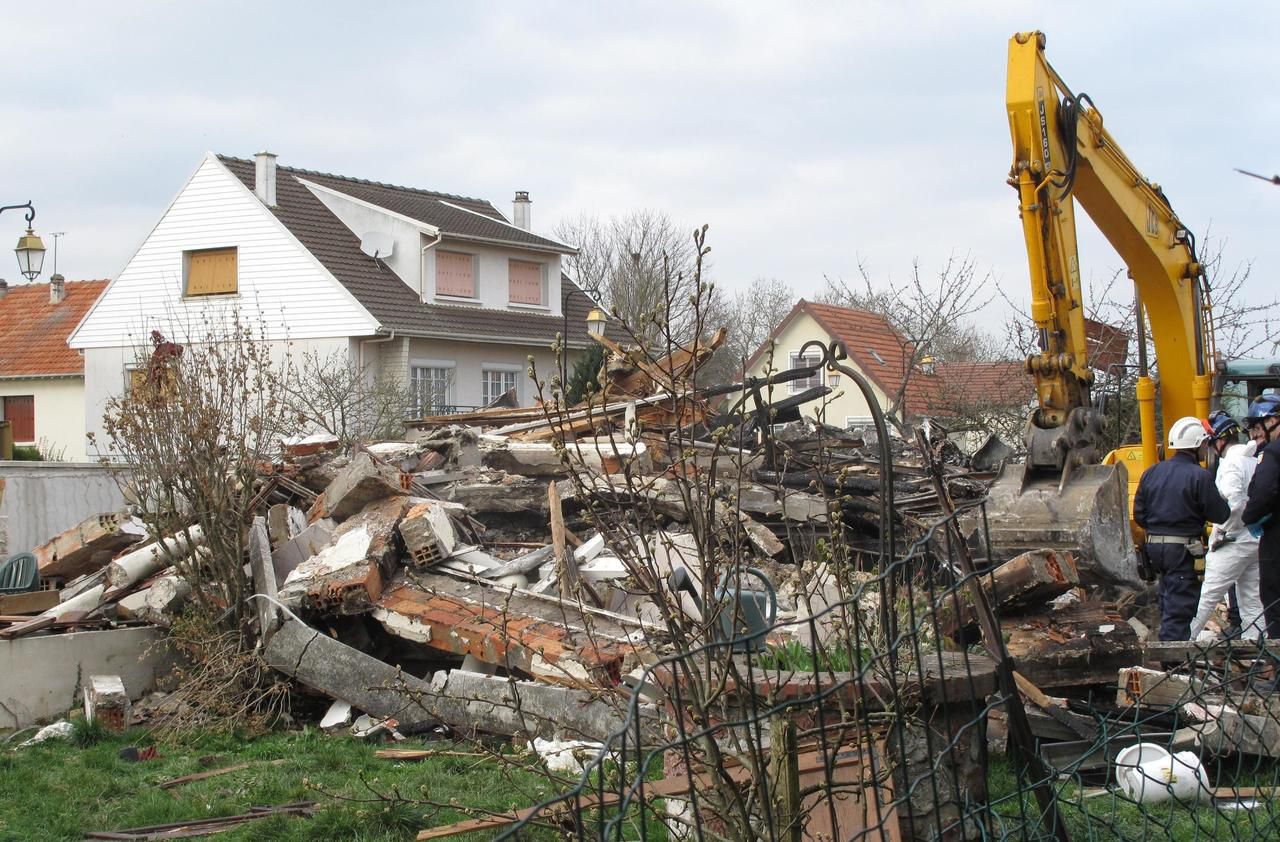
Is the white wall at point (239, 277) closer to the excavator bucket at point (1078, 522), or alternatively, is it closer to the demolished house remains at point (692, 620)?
the demolished house remains at point (692, 620)

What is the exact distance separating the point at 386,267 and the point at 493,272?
105 inches

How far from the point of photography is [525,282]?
32219 millimetres

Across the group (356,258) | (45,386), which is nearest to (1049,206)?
(356,258)

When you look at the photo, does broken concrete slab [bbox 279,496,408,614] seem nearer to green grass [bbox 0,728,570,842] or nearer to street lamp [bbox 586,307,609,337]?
green grass [bbox 0,728,570,842]

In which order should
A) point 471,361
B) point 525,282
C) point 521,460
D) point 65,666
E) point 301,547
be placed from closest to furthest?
point 65,666
point 301,547
point 521,460
point 471,361
point 525,282

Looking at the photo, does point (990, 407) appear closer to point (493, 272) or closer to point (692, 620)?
point (493, 272)

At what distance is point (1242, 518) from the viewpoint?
28.9 feet

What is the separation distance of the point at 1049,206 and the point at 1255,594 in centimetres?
344

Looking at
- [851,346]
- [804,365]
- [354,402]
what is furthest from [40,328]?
[804,365]

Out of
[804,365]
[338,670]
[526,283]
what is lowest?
[338,670]

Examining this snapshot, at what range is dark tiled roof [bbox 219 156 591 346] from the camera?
28578mm

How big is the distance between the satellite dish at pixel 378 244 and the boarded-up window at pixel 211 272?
315 cm

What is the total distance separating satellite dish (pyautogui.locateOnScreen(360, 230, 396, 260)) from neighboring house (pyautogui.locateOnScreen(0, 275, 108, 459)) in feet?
34.3

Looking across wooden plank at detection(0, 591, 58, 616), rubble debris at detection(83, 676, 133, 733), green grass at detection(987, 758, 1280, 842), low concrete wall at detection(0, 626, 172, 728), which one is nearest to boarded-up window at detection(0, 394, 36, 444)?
wooden plank at detection(0, 591, 58, 616)
